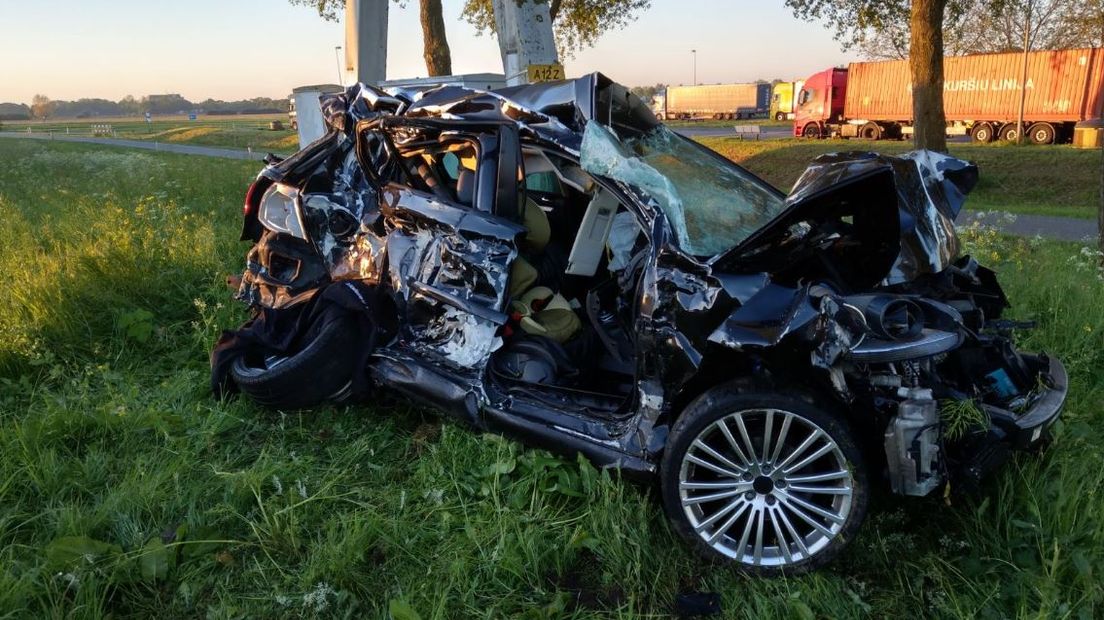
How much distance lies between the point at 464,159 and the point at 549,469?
1603 millimetres

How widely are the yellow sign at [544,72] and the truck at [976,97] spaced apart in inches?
659

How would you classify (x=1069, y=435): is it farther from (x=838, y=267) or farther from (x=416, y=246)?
(x=416, y=246)

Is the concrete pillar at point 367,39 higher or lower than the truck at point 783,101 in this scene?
lower

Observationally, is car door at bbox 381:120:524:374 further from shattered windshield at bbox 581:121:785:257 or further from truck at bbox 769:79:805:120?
truck at bbox 769:79:805:120

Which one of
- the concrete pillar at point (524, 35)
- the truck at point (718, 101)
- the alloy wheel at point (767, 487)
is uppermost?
the truck at point (718, 101)

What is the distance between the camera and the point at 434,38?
1520 cm

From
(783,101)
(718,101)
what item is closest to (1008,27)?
(783,101)

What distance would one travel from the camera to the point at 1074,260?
6.55 meters

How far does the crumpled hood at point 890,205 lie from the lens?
8.79ft

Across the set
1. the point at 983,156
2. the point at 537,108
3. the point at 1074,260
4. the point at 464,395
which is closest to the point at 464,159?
the point at 537,108

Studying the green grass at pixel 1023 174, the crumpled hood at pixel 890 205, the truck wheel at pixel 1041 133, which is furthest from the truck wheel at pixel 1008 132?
the crumpled hood at pixel 890 205

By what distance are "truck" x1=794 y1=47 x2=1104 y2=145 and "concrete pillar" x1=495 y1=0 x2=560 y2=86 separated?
16385 mm

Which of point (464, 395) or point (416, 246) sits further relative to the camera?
point (416, 246)

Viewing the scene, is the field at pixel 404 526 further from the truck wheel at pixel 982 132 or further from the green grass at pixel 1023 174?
the truck wheel at pixel 982 132
